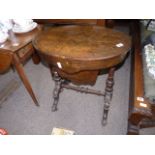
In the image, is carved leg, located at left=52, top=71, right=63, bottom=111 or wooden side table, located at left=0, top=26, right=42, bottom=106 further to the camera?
carved leg, located at left=52, top=71, right=63, bottom=111

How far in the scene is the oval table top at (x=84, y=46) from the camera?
4.62 feet

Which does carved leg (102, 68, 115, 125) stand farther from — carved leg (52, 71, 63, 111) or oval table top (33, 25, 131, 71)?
carved leg (52, 71, 63, 111)

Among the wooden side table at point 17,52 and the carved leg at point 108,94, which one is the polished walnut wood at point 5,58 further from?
the carved leg at point 108,94

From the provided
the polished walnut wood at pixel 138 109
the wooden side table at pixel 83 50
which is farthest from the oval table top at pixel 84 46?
the polished walnut wood at pixel 138 109

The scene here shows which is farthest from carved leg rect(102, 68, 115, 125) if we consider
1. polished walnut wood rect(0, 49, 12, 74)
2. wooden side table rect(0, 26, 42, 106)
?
polished walnut wood rect(0, 49, 12, 74)

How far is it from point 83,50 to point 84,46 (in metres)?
0.07

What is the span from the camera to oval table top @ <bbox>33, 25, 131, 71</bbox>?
1407 millimetres

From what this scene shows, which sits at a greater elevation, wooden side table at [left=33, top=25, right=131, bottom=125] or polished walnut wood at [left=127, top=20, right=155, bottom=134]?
wooden side table at [left=33, top=25, right=131, bottom=125]

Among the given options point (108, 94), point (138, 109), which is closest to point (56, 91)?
point (108, 94)

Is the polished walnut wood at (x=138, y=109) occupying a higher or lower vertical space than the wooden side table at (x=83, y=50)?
lower

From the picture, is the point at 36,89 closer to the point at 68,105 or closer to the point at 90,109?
the point at 68,105

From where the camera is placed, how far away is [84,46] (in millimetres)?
1544

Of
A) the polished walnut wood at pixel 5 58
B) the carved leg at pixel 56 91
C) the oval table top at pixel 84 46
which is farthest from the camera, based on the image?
the carved leg at pixel 56 91
